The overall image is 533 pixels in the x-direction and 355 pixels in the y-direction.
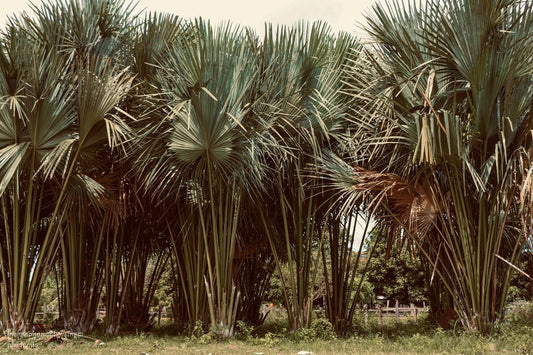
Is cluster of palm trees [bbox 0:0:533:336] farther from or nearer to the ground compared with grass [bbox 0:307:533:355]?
farther from the ground

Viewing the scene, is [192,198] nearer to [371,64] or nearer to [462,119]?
[371,64]

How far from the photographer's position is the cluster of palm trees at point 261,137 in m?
6.00

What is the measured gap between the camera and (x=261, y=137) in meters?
6.66

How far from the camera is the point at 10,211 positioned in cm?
738

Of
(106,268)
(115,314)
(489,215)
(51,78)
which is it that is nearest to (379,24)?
(489,215)

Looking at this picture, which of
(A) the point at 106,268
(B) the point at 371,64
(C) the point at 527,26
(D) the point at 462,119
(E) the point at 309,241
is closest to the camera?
(C) the point at 527,26

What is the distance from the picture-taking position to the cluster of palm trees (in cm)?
600

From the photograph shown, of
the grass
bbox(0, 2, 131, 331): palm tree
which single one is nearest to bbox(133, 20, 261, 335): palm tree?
bbox(0, 2, 131, 331): palm tree

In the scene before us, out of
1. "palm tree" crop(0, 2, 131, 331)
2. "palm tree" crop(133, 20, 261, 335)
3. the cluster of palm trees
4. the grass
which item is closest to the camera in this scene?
the grass

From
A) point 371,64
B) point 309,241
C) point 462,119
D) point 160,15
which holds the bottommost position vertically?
point 309,241

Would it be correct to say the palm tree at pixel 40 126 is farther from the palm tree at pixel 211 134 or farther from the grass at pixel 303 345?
the grass at pixel 303 345

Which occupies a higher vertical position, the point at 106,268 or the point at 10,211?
the point at 10,211

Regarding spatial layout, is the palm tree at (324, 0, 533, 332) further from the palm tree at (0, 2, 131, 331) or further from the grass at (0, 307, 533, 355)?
the palm tree at (0, 2, 131, 331)

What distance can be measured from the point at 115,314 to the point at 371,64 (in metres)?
5.36
